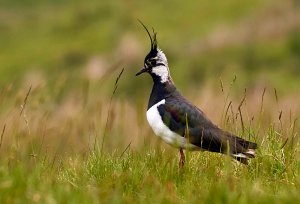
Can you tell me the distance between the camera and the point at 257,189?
20.6ft

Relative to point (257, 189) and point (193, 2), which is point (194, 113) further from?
point (193, 2)

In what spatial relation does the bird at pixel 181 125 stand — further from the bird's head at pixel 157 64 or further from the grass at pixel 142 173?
the grass at pixel 142 173

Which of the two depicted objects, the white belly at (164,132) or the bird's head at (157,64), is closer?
the white belly at (164,132)

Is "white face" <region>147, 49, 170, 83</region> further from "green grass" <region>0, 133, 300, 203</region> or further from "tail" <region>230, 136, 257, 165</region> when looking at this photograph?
"tail" <region>230, 136, 257, 165</region>

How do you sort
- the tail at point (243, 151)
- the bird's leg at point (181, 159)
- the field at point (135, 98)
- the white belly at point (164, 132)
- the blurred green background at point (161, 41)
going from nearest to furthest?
the field at point (135, 98) → the bird's leg at point (181, 159) → the tail at point (243, 151) → the white belly at point (164, 132) → the blurred green background at point (161, 41)

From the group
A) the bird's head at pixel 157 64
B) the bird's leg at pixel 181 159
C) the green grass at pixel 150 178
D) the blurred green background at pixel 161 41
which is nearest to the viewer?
the green grass at pixel 150 178

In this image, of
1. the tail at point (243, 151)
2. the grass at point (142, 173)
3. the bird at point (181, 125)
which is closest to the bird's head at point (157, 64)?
the bird at point (181, 125)

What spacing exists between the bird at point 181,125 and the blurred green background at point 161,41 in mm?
689

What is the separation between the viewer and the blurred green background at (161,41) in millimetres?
32531

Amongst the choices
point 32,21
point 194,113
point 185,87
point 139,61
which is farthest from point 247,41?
point 32,21

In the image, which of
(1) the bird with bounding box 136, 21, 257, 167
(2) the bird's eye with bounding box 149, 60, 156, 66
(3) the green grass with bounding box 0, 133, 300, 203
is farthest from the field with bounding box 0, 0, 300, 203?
(2) the bird's eye with bounding box 149, 60, 156, 66

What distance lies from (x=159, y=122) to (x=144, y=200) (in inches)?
90.1

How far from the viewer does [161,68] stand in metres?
9.18

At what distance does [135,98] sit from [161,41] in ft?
71.2
